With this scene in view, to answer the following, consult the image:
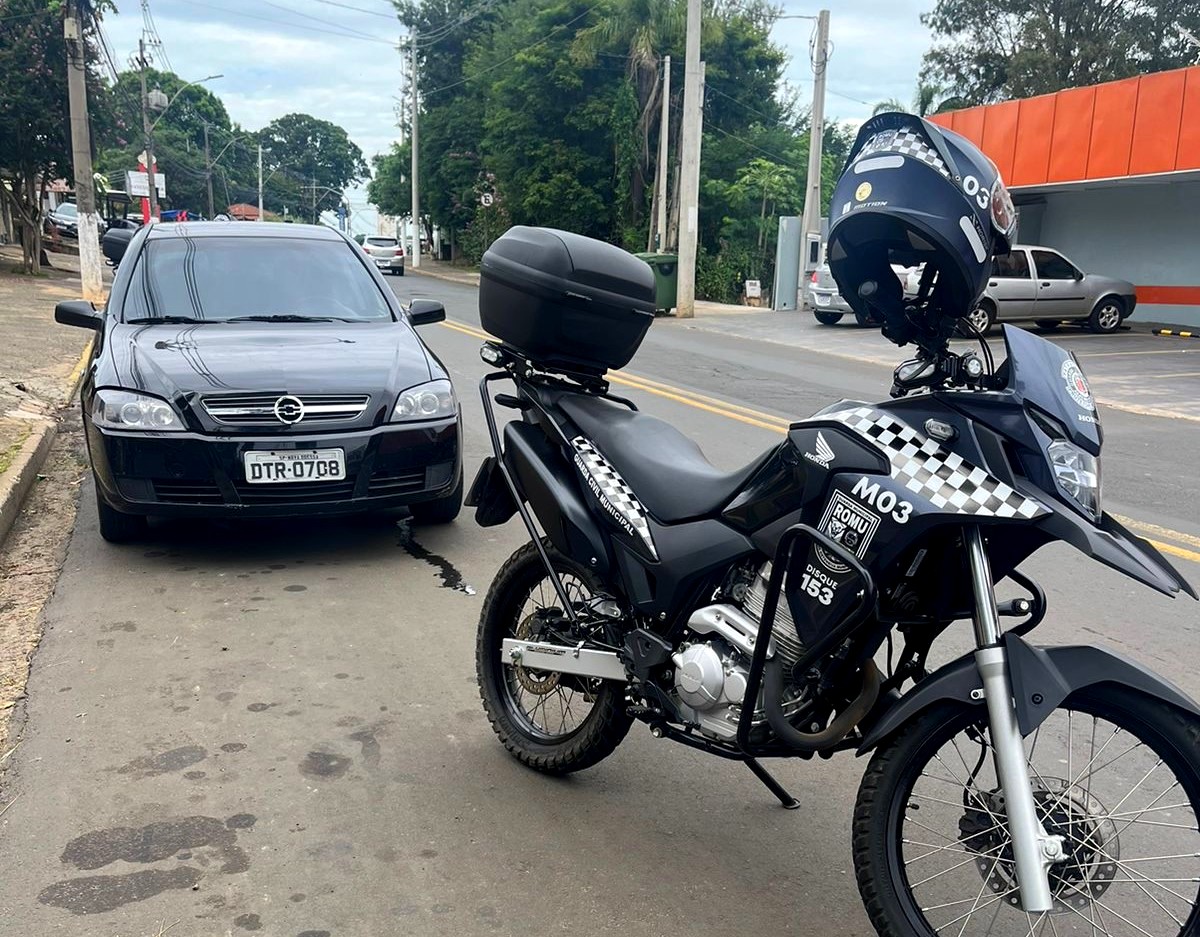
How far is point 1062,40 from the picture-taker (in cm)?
3728

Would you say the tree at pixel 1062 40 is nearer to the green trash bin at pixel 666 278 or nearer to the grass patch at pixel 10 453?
the green trash bin at pixel 666 278

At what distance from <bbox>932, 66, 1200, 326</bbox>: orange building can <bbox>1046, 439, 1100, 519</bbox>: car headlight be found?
1707cm

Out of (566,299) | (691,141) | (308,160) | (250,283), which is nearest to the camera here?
(566,299)

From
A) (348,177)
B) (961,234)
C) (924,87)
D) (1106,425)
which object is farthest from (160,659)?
(348,177)

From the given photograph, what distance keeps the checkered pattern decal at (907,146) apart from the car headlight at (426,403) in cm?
339

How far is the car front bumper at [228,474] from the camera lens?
16.9 feet

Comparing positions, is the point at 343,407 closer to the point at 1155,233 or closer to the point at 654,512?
the point at 654,512

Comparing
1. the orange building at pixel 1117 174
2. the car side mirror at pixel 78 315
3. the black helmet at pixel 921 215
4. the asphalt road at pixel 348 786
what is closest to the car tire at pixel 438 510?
the asphalt road at pixel 348 786

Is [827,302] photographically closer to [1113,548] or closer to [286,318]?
[286,318]

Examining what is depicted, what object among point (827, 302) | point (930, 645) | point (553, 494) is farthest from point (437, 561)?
point (827, 302)

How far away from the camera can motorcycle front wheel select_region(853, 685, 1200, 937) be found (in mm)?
2303

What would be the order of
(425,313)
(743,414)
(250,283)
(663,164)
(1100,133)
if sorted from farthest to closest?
(663,164), (1100,133), (743,414), (425,313), (250,283)

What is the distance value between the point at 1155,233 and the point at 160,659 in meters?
23.0

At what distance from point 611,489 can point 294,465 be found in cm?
249
